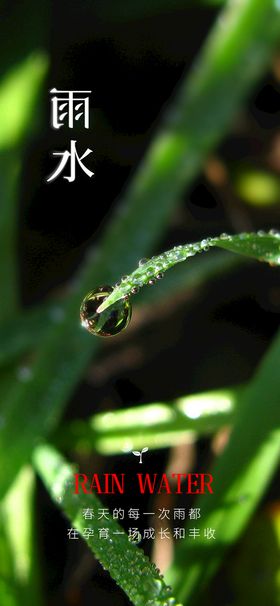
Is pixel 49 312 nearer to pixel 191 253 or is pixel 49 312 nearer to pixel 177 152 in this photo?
pixel 177 152

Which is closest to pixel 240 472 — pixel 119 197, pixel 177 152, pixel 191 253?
pixel 191 253

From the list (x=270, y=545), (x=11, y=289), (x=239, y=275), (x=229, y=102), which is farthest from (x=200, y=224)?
(x=270, y=545)

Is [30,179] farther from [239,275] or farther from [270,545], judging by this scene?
[270,545]

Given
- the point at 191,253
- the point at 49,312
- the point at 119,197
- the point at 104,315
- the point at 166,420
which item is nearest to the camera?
the point at 191,253

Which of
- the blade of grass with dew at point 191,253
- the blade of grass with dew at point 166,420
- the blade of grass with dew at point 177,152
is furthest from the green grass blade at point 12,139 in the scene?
the blade of grass with dew at point 191,253

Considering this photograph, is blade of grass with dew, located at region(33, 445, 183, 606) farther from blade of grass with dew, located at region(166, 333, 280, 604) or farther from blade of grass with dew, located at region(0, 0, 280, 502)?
blade of grass with dew, located at region(0, 0, 280, 502)

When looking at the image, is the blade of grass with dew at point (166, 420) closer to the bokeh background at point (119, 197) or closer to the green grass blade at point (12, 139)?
the bokeh background at point (119, 197)
